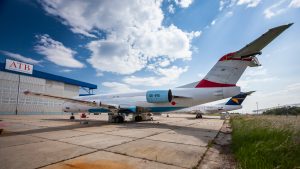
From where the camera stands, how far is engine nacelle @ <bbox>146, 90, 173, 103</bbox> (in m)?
14.1

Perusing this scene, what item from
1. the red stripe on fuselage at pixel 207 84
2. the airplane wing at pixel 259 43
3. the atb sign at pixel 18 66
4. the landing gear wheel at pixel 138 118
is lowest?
the landing gear wheel at pixel 138 118

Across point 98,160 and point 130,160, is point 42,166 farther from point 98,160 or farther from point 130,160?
point 130,160

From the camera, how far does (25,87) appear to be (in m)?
30.5

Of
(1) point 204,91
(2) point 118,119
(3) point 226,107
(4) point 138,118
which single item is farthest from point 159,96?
(3) point 226,107

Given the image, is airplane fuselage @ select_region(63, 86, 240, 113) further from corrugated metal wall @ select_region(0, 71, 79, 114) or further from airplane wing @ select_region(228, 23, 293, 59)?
corrugated metal wall @ select_region(0, 71, 79, 114)

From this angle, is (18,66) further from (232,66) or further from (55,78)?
(232,66)

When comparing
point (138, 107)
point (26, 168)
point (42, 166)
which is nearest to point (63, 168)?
point (42, 166)

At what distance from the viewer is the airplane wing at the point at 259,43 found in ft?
24.2

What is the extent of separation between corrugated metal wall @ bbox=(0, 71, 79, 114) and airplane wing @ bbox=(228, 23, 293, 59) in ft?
107

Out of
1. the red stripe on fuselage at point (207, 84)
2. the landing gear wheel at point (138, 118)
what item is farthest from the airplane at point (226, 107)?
the red stripe on fuselage at point (207, 84)

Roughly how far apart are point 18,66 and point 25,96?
5.51 m

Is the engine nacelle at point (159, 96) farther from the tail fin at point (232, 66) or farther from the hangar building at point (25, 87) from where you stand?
the hangar building at point (25, 87)

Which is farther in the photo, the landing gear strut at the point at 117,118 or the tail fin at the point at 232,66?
the landing gear strut at the point at 117,118

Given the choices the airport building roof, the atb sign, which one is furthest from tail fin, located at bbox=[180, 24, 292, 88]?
the airport building roof
